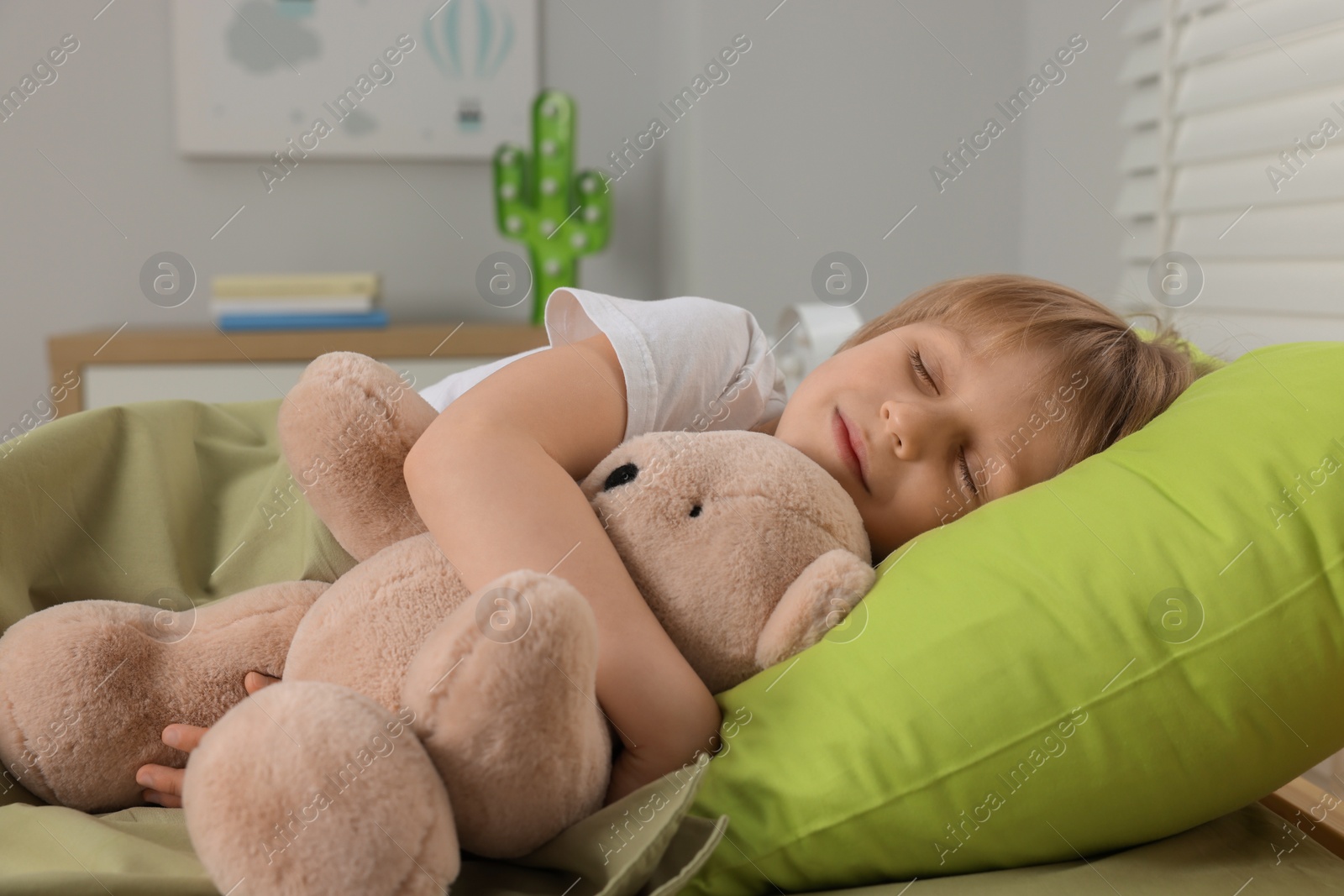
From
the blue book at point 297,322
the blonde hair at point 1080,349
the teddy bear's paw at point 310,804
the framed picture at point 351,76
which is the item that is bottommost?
the blue book at point 297,322

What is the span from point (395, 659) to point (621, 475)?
0.19 m

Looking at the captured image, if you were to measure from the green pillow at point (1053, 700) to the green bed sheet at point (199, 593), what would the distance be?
0.03 meters

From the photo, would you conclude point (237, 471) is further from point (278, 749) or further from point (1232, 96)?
point (1232, 96)

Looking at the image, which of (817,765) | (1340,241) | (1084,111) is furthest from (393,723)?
(1084,111)

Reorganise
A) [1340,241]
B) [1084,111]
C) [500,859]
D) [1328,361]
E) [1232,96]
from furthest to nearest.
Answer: [1084,111] → [1232,96] → [1340,241] → [1328,361] → [500,859]

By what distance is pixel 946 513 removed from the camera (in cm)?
80

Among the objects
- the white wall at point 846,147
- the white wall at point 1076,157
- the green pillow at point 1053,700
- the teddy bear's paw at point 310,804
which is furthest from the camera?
the white wall at point 846,147

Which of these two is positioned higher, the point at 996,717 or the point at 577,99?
the point at 577,99

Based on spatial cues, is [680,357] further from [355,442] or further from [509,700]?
[509,700]

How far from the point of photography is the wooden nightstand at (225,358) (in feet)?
6.72

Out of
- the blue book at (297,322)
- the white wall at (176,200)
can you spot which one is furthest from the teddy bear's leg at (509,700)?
the white wall at (176,200)

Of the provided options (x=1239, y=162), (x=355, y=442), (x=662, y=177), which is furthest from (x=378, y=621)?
(x=662, y=177)

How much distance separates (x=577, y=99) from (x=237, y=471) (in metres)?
1.71

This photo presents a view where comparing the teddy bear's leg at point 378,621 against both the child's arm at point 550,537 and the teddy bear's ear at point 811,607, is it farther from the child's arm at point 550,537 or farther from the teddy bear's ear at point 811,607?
the teddy bear's ear at point 811,607
